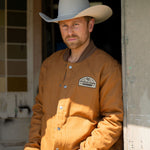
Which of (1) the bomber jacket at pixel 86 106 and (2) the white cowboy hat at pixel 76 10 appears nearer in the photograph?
(1) the bomber jacket at pixel 86 106

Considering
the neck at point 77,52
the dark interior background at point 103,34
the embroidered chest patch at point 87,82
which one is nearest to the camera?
the embroidered chest patch at point 87,82

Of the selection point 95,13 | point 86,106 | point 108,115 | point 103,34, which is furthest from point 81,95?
point 103,34

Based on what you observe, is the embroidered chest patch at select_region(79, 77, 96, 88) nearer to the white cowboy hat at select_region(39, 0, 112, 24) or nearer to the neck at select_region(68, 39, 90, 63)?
the neck at select_region(68, 39, 90, 63)

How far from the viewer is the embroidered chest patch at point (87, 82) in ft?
6.82

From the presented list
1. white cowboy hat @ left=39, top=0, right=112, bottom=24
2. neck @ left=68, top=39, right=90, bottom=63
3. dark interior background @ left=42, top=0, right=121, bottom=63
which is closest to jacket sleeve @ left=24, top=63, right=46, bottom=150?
neck @ left=68, top=39, right=90, bottom=63

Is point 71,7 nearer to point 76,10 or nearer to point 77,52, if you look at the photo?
point 76,10

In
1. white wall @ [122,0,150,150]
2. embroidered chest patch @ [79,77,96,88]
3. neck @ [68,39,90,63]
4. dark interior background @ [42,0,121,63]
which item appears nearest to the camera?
white wall @ [122,0,150,150]

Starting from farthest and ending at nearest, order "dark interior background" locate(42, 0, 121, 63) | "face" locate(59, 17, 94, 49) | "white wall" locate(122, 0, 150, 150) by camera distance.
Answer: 1. "dark interior background" locate(42, 0, 121, 63)
2. "face" locate(59, 17, 94, 49)
3. "white wall" locate(122, 0, 150, 150)

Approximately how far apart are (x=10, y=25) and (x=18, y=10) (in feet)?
0.70

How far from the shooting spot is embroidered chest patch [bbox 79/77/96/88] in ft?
6.82

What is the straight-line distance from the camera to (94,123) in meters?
2.09

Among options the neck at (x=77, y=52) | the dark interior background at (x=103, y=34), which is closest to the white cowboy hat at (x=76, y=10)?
the neck at (x=77, y=52)

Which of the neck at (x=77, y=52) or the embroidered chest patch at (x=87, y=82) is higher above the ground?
the neck at (x=77, y=52)

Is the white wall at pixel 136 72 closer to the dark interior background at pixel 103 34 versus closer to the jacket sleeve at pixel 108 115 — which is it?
the jacket sleeve at pixel 108 115
